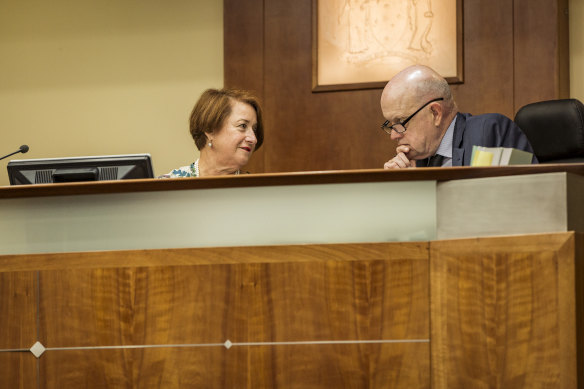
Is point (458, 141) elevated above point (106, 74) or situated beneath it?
situated beneath

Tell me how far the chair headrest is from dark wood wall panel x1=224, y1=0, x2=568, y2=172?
2.36ft

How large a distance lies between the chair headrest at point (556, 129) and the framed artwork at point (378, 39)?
86cm

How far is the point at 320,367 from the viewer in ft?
6.13

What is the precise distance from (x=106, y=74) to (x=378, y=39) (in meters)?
1.61

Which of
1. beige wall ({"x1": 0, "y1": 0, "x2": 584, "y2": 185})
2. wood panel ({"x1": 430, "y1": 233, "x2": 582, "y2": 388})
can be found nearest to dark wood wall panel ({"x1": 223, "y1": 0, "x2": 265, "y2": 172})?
beige wall ({"x1": 0, "y1": 0, "x2": 584, "y2": 185})

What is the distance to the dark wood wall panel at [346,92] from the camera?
350 cm

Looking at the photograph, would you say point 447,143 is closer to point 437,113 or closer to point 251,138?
point 437,113

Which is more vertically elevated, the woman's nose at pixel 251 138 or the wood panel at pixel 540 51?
the wood panel at pixel 540 51

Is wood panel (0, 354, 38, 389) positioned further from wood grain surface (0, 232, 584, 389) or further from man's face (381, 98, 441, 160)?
man's face (381, 98, 441, 160)

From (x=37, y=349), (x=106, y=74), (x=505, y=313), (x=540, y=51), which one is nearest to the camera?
(x=505, y=313)

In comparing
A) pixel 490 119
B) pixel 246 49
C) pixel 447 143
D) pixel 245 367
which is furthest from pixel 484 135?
pixel 246 49

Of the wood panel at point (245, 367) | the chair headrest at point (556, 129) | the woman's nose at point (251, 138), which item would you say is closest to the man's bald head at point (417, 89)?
the chair headrest at point (556, 129)

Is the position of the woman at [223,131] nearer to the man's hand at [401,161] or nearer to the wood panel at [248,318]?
the man's hand at [401,161]

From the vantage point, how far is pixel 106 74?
422 cm
